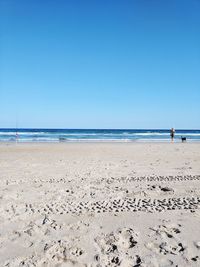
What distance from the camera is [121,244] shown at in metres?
3.61

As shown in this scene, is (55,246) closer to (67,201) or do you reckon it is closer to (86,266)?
(86,266)

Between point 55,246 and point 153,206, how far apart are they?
2288mm

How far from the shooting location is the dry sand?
10.8 feet

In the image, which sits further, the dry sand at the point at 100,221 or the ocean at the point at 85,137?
the ocean at the point at 85,137

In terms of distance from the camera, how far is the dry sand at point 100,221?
130 inches

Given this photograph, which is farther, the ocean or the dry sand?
the ocean

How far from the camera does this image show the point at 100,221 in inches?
175

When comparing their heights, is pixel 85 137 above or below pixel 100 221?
above

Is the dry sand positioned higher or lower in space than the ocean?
lower

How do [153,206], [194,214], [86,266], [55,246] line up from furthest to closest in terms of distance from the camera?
[153,206] → [194,214] → [55,246] → [86,266]

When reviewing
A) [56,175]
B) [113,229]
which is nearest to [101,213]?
[113,229]

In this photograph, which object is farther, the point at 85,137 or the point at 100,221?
the point at 85,137

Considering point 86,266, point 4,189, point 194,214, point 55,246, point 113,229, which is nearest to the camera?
point 86,266

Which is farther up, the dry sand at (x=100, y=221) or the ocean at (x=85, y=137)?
the ocean at (x=85, y=137)
